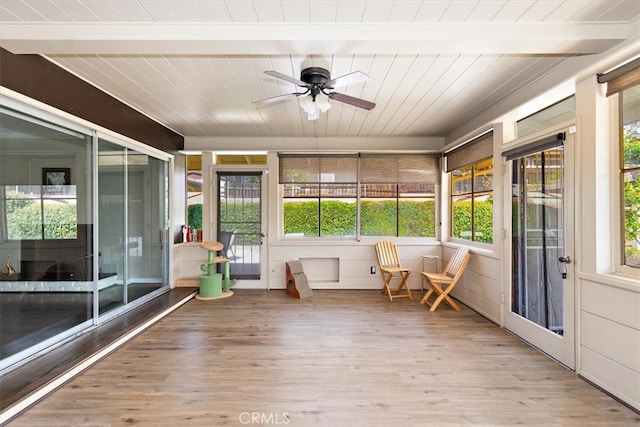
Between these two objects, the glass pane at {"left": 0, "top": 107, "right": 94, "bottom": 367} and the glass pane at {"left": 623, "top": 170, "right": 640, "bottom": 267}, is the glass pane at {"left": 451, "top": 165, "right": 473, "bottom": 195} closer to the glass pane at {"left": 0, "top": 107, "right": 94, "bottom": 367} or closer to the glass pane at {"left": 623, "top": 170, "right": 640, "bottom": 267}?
the glass pane at {"left": 623, "top": 170, "right": 640, "bottom": 267}

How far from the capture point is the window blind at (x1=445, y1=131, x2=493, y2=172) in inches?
144

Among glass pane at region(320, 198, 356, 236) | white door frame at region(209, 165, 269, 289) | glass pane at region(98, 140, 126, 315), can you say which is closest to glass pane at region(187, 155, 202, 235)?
white door frame at region(209, 165, 269, 289)

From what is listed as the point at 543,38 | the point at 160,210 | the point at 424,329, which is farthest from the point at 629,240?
the point at 160,210

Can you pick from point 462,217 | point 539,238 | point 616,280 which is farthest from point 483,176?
point 616,280

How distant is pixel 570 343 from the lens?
2410 mm

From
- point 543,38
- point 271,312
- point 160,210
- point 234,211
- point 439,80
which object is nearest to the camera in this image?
point 543,38

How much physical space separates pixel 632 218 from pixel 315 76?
2641 millimetres

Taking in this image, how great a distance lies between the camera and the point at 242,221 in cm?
501

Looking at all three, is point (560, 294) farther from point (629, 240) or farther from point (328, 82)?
point (328, 82)

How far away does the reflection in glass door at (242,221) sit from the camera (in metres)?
5.00

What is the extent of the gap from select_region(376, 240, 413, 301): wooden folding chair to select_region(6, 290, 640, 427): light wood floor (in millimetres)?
1083

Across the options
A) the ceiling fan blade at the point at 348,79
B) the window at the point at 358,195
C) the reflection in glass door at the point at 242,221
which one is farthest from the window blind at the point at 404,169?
the ceiling fan blade at the point at 348,79

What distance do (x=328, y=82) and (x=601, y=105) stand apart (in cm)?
211

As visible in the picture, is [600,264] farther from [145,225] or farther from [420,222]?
[145,225]
